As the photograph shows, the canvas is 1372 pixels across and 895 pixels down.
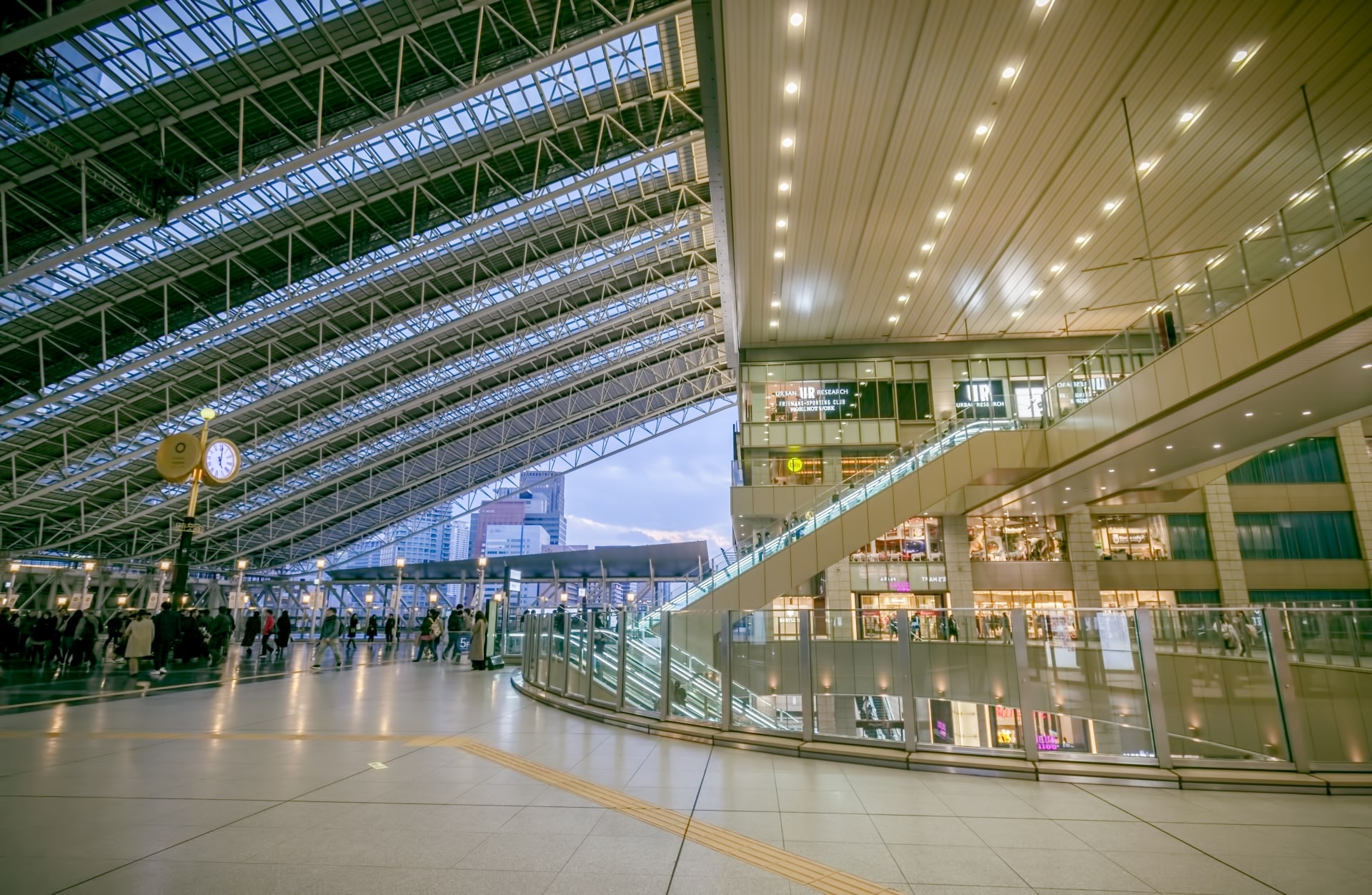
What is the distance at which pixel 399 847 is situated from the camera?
3.86 metres

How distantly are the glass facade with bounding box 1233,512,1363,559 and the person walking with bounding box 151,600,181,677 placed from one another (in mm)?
34023

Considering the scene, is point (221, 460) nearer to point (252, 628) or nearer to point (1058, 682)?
point (252, 628)

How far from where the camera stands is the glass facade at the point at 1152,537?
24922 mm

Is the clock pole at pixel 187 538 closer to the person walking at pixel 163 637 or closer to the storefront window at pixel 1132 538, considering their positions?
the person walking at pixel 163 637

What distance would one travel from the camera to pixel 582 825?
4312 mm

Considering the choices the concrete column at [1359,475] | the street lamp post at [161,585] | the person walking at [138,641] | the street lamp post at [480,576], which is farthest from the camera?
the street lamp post at [480,576]

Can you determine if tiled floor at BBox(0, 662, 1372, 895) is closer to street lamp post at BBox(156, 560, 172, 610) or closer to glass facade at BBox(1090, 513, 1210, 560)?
glass facade at BBox(1090, 513, 1210, 560)

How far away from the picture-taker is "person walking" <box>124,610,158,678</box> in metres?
13.2

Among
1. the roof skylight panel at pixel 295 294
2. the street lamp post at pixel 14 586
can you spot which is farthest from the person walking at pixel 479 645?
the street lamp post at pixel 14 586

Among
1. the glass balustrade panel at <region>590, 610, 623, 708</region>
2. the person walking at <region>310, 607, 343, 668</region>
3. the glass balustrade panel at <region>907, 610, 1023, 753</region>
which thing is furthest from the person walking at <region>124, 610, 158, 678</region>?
the glass balustrade panel at <region>907, 610, 1023, 753</region>

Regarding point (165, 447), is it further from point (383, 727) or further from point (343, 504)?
point (343, 504)

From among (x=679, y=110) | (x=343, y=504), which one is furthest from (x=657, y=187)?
(x=343, y=504)

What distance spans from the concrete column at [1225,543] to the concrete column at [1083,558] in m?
4.24

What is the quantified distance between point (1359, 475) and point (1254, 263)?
21064mm
